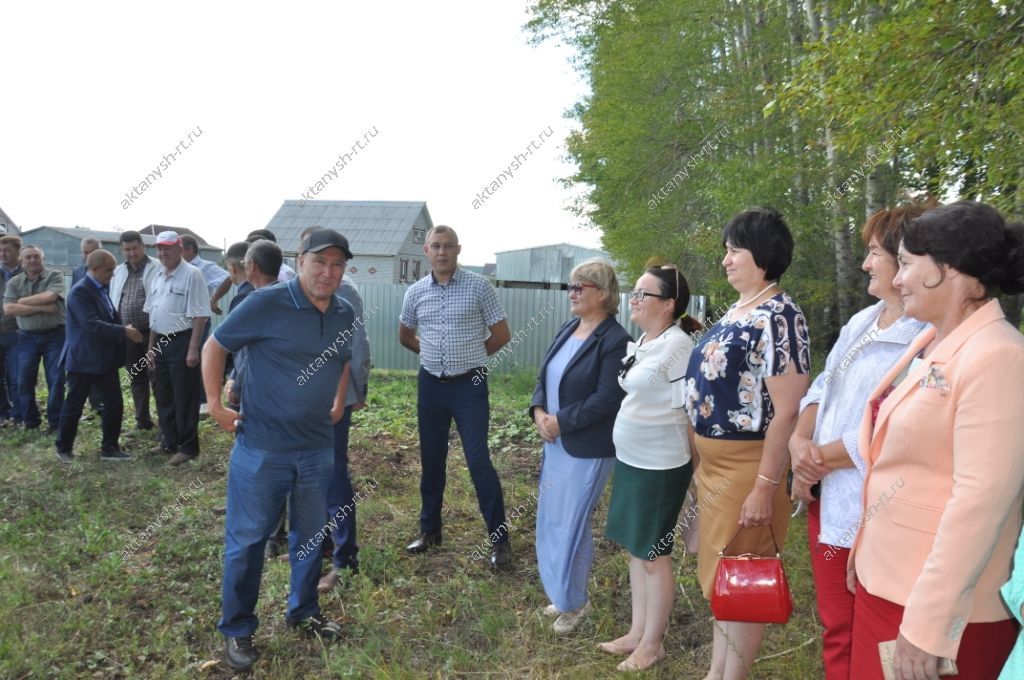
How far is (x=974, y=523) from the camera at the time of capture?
4.88 ft

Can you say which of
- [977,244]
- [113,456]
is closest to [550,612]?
[977,244]

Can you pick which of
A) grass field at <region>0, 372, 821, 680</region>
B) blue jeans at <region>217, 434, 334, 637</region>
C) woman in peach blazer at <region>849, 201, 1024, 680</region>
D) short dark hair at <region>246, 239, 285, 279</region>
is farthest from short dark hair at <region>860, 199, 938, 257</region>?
short dark hair at <region>246, 239, 285, 279</region>

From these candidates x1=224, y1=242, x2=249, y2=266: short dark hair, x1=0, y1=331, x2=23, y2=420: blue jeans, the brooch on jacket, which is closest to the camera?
the brooch on jacket

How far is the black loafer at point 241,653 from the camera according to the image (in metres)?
3.23

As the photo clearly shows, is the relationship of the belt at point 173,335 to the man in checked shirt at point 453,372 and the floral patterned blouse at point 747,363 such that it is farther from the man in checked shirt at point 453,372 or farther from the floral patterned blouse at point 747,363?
the floral patterned blouse at point 747,363

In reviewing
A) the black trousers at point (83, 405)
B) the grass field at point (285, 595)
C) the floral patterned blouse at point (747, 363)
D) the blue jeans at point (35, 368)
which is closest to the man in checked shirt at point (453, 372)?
the grass field at point (285, 595)

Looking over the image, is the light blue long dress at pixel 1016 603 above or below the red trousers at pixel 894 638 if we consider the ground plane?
above

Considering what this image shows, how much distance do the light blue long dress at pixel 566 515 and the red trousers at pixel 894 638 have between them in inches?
67.0

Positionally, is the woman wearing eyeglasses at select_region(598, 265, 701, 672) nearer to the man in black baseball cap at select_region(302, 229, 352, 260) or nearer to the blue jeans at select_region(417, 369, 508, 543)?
the blue jeans at select_region(417, 369, 508, 543)

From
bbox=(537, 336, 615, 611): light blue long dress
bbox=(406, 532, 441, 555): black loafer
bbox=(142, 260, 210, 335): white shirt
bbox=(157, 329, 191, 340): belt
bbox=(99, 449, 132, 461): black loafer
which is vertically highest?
bbox=(142, 260, 210, 335): white shirt

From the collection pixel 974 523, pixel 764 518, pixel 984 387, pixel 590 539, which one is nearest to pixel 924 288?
pixel 984 387

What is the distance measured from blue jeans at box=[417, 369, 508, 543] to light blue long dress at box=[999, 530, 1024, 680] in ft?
10.2

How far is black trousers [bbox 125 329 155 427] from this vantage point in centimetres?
738

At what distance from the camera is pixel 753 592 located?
8.13 feet
